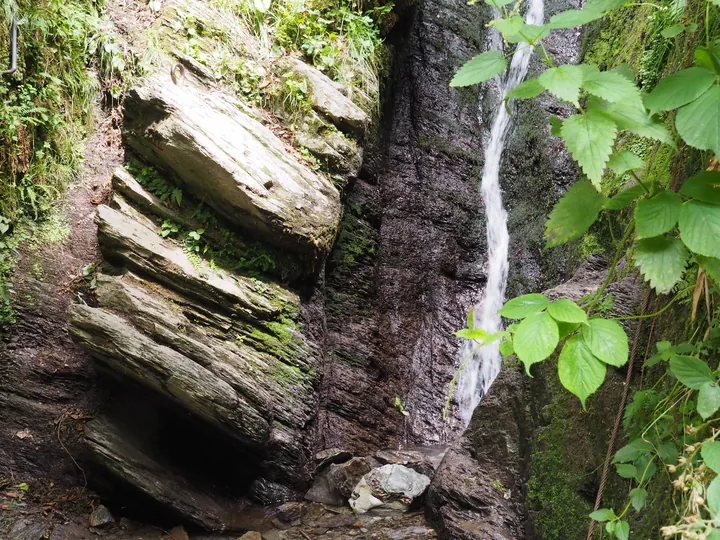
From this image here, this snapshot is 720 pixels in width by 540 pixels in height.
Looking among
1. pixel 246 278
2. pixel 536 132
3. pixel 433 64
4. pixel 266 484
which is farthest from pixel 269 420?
pixel 433 64

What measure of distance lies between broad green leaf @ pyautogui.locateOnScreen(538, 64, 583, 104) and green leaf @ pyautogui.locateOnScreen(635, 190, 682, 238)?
462 mm

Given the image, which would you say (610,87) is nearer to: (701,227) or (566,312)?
(701,227)

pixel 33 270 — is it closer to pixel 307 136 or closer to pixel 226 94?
pixel 226 94


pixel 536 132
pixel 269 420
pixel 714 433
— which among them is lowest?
pixel 269 420

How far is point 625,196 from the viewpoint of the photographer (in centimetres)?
188

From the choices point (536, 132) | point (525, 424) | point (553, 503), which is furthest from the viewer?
point (536, 132)

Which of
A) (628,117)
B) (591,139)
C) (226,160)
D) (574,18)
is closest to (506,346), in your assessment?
(591,139)

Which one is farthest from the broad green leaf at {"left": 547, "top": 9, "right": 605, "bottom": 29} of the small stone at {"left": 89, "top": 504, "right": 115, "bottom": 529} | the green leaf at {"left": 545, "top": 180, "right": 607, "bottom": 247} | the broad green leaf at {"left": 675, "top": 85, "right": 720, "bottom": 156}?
the small stone at {"left": 89, "top": 504, "right": 115, "bottom": 529}

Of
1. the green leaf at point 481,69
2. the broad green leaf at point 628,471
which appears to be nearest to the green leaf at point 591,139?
the green leaf at point 481,69

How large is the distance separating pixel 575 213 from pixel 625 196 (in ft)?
0.59

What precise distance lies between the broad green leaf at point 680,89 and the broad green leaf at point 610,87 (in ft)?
0.32

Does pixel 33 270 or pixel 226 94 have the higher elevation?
pixel 226 94

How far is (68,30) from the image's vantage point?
5.32 meters

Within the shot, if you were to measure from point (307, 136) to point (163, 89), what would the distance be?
1.57 metres
